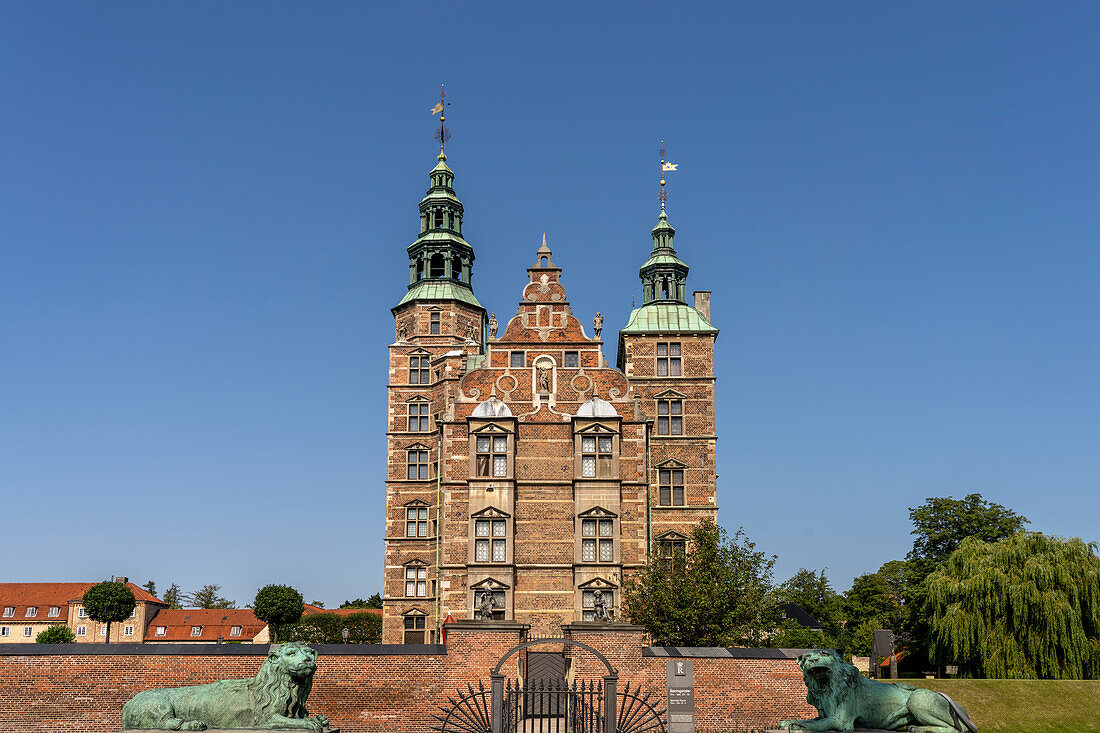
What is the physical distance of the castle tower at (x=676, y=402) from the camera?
4188 centimetres

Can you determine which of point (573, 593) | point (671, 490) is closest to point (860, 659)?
point (671, 490)

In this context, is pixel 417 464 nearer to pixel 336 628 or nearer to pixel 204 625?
pixel 336 628

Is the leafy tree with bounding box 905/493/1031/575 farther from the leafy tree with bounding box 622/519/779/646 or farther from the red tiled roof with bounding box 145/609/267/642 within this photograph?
the red tiled roof with bounding box 145/609/267/642

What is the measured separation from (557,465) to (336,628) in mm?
39611

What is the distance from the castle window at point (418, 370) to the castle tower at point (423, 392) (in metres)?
0.05

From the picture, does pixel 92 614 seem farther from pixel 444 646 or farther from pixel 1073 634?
pixel 1073 634

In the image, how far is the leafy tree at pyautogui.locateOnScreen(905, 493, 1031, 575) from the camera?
5012 cm

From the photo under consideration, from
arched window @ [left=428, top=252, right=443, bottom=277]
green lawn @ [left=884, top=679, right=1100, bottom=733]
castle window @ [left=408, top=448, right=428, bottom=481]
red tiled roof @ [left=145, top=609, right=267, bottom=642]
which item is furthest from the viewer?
red tiled roof @ [left=145, top=609, right=267, bottom=642]

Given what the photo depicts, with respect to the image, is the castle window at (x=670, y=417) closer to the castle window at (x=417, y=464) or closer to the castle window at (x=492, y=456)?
the castle window at (x=492, y=456)

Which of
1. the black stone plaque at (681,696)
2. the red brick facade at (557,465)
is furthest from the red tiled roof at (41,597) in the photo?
the black stone plaque at (681,696)

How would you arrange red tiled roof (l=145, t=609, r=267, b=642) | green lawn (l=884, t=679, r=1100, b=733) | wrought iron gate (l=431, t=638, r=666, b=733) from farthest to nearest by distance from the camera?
red tiled roof (l=145, t=609, r=267, b=642) < green lawn (l=884, t=679, r=1100, b=733) < wrought iron gate (l=431, t=638, r=666, b=733)

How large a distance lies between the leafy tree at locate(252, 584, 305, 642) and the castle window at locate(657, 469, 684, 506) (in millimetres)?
35230

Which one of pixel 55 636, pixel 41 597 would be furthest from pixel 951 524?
pixel 41 597

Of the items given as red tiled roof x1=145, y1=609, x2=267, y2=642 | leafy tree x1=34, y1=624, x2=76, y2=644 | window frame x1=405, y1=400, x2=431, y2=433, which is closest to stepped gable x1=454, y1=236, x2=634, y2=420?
window frame x1=405, y1=400, x2=431, y2=433
